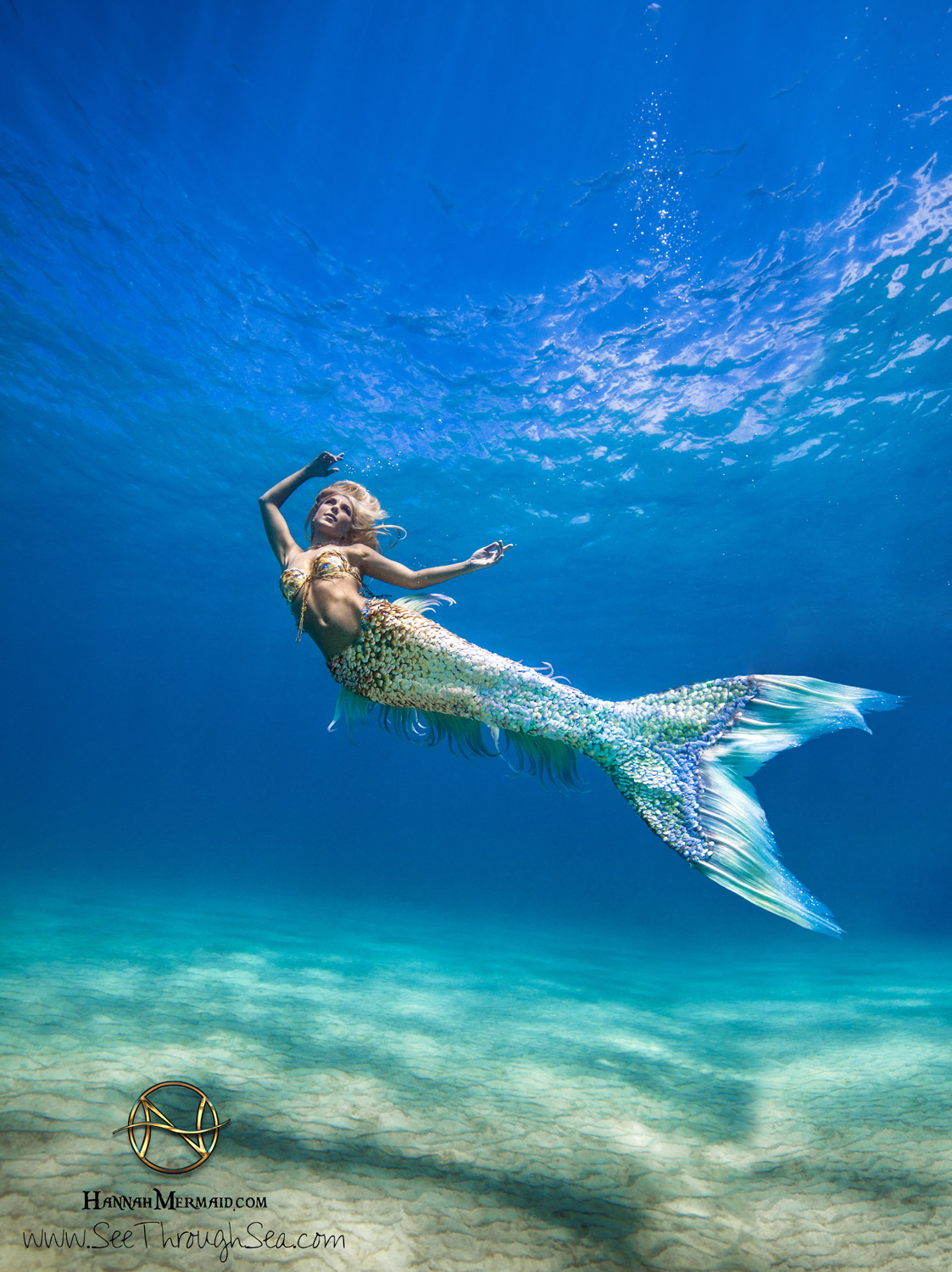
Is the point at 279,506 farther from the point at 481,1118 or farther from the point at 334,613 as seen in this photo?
the point at 481,1118

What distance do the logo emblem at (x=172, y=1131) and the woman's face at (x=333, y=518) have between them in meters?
2.69

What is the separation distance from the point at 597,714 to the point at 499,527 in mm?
17254

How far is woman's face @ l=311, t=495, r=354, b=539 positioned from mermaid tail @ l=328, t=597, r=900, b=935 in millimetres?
545

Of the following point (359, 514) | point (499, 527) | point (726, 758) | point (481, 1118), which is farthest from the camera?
point (499, 527)

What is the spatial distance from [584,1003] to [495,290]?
12349 millimetres

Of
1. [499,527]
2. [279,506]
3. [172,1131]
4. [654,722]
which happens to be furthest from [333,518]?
[499,527]

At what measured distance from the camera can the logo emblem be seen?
2.48 m

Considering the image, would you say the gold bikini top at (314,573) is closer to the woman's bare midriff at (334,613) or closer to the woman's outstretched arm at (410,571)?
the woman's bare midriff at (334,613)

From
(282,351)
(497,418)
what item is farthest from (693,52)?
(282,351)

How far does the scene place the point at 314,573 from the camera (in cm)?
289

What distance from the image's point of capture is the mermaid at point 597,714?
258 centimetres

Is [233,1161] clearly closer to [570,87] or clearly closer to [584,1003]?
[584,1003]

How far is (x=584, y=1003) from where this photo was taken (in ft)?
25.1

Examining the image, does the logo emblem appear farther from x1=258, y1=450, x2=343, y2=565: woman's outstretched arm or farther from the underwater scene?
x1=258, y1=450, x2=343, y2=565: woman's outstretched arm
